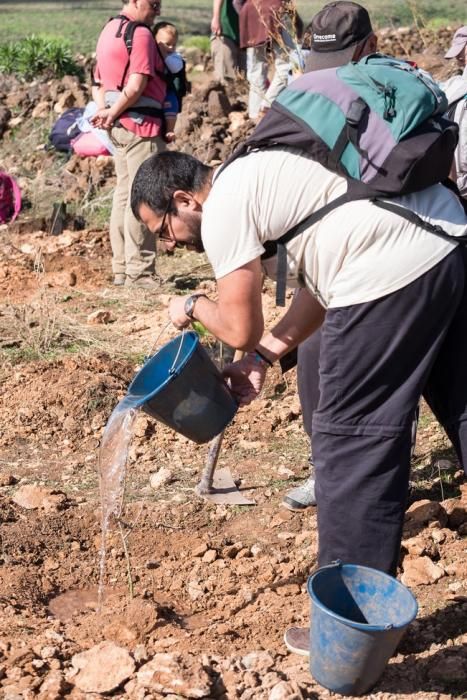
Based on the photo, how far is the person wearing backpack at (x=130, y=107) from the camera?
6.88m

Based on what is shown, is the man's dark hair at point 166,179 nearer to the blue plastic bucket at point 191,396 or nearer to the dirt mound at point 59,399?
the blue plastic bucket at point 191,396

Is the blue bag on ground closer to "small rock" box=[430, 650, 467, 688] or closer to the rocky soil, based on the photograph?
the rocky soil

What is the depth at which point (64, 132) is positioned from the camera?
10672 millimetres

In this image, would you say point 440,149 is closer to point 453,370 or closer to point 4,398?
point 453,370

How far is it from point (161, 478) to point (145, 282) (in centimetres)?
285

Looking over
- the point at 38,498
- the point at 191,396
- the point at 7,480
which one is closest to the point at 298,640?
the point at 191,396

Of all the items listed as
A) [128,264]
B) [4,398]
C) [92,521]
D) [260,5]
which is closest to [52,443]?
[4,398]

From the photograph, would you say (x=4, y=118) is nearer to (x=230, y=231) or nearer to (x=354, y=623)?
(x=230, y=231)

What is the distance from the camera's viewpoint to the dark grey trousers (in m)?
3.04

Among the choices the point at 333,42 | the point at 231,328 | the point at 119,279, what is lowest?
the point at 119,279

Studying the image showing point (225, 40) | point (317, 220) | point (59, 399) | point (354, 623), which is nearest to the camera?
point (354, 623)

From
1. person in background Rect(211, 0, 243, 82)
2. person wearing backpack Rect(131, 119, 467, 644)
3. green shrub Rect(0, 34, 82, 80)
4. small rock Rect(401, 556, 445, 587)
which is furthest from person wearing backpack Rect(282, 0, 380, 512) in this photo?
green shrub Rect(0, 34, 82, 80)

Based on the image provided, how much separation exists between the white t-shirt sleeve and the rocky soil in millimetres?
1175

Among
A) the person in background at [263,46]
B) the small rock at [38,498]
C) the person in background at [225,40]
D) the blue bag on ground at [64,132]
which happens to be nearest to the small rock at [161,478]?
the small rock at [38,498]
